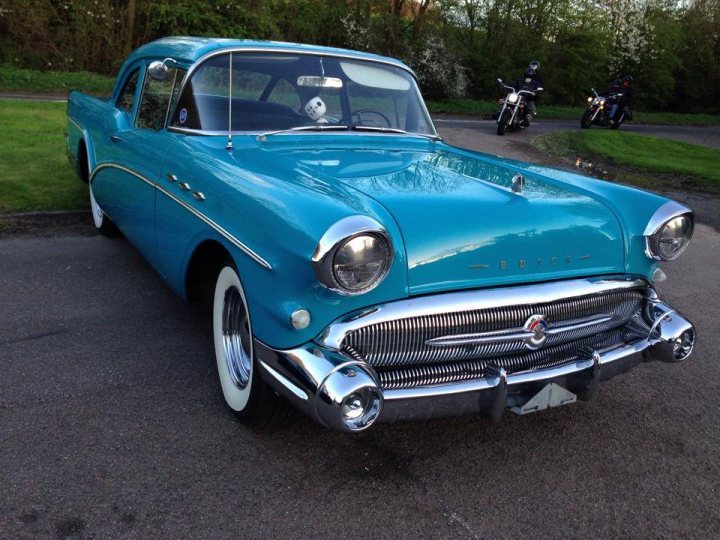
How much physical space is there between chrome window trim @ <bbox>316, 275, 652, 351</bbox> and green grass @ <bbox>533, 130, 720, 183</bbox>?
879 cm

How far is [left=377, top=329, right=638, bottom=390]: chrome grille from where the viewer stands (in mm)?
2318

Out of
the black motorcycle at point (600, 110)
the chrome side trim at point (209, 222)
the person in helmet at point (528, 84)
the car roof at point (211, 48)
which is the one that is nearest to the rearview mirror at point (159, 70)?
the car roof at point (211, 48)

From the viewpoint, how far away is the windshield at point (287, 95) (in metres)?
3.40

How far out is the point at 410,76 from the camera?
4.12 meters

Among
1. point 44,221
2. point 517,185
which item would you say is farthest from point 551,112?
point 517,185

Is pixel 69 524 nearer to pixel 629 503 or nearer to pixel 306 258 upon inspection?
pixel 306 258

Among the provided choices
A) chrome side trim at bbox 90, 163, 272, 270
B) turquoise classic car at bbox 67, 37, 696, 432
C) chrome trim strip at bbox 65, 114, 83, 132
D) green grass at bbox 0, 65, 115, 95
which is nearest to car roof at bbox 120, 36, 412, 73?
turquoise classic car at bbox 67, 37, 696, 432

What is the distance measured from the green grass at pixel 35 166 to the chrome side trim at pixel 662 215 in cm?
476

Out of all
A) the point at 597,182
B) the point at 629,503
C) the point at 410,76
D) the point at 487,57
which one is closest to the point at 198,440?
the point at 629,503

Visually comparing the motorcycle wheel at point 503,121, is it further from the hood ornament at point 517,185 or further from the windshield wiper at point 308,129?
the hood ornament at point 517,185

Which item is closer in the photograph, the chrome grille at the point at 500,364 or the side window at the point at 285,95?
the chrome grille at the point at 500,364

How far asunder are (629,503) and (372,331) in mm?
1162

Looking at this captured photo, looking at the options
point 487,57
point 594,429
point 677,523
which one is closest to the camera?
point 677,523

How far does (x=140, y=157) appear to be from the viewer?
142 inches
